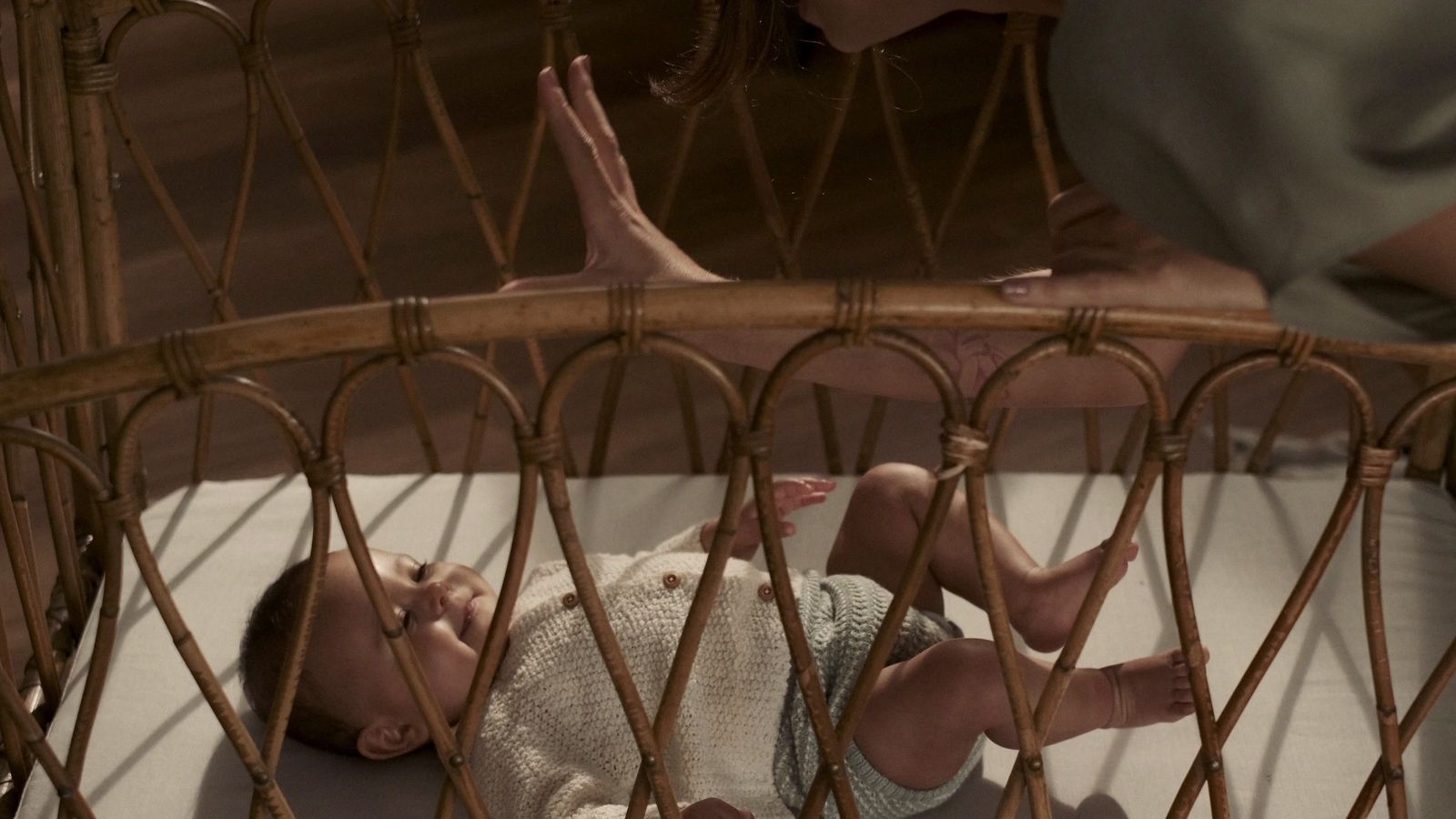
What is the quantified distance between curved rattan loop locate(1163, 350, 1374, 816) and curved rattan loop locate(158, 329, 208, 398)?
382 millimetres

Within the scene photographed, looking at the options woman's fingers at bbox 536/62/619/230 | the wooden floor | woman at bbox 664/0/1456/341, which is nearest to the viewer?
woman at bbox 664/0/1456/341

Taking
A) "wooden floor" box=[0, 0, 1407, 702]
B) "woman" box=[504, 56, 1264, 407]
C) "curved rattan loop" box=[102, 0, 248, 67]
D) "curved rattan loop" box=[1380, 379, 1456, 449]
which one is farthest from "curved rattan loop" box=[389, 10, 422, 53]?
"curved rattan loop" box=[1380, 379, 1456, 449]

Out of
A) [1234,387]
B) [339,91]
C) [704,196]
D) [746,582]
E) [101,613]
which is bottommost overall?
[101,613]

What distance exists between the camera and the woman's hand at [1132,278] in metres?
0.59

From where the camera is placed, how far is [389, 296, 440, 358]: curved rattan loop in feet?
1.91

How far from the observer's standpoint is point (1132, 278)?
0.61 m

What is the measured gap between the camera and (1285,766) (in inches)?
34.9

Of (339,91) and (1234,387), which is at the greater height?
(339,91)

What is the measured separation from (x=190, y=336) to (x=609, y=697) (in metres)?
0.39

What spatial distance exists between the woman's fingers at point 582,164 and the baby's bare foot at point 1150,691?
0.41 m

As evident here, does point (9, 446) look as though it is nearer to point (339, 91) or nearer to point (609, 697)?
point (609, 697)

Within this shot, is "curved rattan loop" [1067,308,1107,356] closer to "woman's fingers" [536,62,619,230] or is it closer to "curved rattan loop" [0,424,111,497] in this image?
"woman's fingers" [536,62,619,230]

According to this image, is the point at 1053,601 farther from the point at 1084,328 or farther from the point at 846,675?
the point at 1084,328

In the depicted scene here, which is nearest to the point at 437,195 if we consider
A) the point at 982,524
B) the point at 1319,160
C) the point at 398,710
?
the point at 398,710
